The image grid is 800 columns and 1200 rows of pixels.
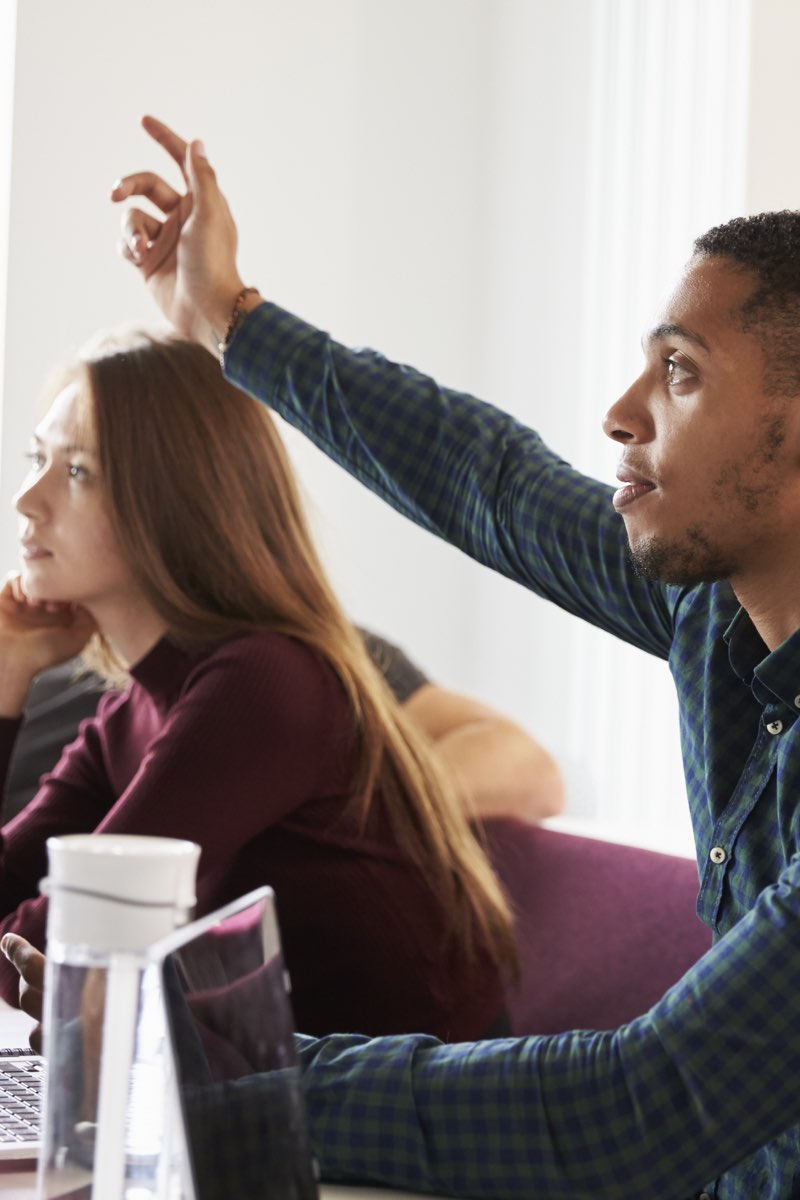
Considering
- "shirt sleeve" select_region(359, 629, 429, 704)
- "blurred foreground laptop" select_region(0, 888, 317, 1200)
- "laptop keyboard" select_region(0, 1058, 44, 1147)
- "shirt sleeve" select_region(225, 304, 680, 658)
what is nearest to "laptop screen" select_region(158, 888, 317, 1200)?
"blurred foreground laptop" select_region(0, 888, 317, 1200)

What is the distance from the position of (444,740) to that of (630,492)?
46.1 inches

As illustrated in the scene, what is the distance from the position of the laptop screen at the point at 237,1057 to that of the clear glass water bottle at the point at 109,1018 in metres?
0.01

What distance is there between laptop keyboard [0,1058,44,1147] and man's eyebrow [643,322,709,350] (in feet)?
2.15

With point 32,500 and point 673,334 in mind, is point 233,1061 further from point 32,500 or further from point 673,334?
point 32,500

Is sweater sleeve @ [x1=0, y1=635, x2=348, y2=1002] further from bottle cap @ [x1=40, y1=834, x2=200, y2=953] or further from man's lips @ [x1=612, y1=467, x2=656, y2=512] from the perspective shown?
bottle cap @ [x1=40, y1=834, x2=200, y2=953]

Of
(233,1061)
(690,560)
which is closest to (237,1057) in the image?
(233,1061)

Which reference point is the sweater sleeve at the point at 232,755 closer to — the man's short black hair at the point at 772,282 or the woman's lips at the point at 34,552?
the woman's lips at the point at 34,552

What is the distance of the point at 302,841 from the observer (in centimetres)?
161

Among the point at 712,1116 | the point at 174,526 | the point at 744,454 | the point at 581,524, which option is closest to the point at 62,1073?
the point at 712,1116

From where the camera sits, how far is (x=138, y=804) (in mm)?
1523

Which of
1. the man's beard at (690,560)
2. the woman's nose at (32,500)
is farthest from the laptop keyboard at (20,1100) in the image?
the woman's nose at (32,500)

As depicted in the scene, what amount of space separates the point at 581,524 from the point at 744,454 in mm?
261

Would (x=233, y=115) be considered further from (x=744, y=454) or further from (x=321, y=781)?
(x=744, y=454)

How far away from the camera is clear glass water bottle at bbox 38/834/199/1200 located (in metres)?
0.60
